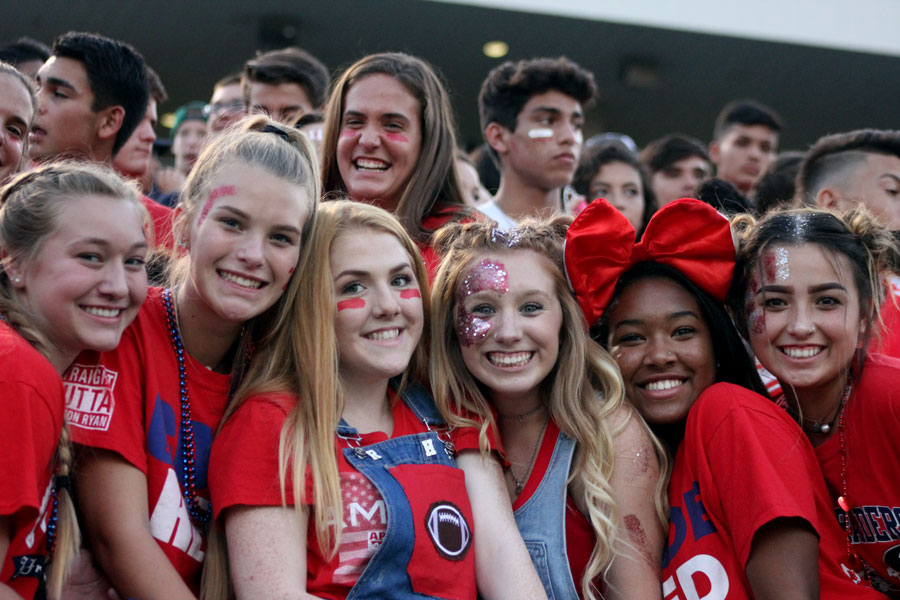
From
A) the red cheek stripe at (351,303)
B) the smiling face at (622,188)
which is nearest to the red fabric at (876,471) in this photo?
the red cheek stripe at (351,303)

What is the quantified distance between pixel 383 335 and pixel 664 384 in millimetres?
967

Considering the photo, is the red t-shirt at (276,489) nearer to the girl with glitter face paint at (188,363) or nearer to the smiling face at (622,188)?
the girl with glitter face paint at (188,363)

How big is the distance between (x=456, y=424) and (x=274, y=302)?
68cm

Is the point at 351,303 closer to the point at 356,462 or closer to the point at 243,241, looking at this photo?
the point at 243,241

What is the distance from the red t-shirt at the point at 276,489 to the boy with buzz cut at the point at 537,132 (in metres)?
2.63

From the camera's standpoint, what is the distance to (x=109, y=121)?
4.27 metres

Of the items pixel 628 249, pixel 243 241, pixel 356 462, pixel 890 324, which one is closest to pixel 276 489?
pixel 356 462

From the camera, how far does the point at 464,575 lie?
8.38ft

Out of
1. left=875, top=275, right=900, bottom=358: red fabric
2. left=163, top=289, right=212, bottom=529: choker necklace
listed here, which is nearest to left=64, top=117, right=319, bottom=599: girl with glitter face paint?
left=163, top=289, right=212, bottom=529: choker necklace

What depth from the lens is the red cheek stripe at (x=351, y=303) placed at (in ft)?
9.02

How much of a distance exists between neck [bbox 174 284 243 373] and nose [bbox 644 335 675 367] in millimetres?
1350

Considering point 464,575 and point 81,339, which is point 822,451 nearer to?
point 464,575

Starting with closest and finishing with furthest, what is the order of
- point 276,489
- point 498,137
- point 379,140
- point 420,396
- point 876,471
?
1. point 276,489
2. point 876,471
3. point 420,396
4. point 379,140
5. point 498,137

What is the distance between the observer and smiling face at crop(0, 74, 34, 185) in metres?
3.11
